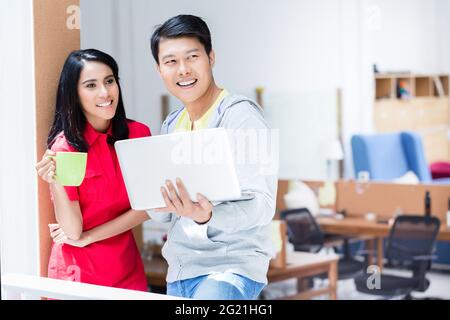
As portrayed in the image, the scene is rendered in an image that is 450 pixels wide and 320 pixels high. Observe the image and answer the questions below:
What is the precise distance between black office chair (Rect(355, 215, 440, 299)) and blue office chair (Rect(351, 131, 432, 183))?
1.23m

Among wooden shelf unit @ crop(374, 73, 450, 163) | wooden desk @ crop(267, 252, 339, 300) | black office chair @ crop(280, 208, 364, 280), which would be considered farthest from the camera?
wooden shelf unit @ crop(374, 73, 450, 163)

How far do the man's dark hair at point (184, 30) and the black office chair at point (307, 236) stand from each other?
2.84 meters

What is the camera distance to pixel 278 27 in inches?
86.0

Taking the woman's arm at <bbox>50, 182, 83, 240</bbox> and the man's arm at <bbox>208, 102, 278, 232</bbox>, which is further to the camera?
the woman's arm at <bbox>50, 182, 83, 240</bbox>

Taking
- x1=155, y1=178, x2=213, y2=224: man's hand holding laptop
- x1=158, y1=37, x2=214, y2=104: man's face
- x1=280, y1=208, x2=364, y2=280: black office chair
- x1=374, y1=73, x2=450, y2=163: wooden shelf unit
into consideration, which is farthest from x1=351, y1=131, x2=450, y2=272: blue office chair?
x1=155, y1=178, x2=213, y2=224: man's hand holding laptop

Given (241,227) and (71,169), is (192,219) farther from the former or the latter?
(71,169)

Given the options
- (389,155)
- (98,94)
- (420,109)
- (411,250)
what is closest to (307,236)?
(411,250)

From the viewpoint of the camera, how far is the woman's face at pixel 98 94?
179cm

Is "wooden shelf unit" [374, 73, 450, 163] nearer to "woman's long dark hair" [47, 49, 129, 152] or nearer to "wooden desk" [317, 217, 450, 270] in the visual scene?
"wooden desk" [317, 217, 450, 270]

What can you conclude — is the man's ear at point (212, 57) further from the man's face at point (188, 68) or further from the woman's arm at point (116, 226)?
the woman's arm at point (116, 226)

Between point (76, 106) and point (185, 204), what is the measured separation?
50 cm

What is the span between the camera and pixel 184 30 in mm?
1657

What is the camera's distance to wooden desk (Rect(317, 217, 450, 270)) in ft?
15.1

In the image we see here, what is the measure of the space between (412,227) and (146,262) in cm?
162
